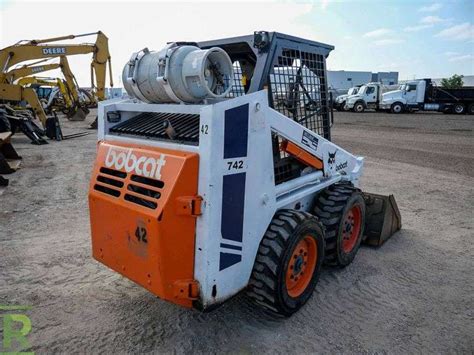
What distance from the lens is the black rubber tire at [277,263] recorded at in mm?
2709

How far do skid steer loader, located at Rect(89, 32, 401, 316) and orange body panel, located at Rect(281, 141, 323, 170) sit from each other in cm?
1

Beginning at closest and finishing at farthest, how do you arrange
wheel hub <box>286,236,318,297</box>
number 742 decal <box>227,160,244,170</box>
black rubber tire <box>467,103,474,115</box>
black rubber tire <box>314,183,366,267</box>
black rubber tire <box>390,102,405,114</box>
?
number 742 decal <box>227,160,244,170</box> → wheel hub <box>286,236,318,297</box> → black rubber tire <box>314,183,366,267</box> → black rubber tire <box>467,103,474,115</box> → black rubber tire <box>390,102,405,114</box>

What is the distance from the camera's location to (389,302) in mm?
3242

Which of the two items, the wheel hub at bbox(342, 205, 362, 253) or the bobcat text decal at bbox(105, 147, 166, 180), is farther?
the wheel hub at bbox(342, 205, 362, 253)

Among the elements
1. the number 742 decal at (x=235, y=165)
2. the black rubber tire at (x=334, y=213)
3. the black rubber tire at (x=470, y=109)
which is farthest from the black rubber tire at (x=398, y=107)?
the number 742 decal at (x=235, y=165)

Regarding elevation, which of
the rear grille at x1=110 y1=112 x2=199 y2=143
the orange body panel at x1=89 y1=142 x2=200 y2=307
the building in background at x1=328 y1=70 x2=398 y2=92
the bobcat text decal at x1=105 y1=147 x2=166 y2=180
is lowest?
the orange body panel at x1=89 y1=142 x2=200 y2=307

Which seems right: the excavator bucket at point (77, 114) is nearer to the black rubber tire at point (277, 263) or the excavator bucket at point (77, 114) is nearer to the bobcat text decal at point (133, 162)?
the bobcat text decal at point (133, 162)

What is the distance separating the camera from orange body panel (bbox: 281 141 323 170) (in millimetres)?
3113

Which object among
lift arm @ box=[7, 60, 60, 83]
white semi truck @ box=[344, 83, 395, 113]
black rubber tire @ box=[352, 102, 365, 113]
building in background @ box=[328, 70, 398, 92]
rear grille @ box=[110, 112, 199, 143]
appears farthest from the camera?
building in background @ box=[328, 70, 398, 92]

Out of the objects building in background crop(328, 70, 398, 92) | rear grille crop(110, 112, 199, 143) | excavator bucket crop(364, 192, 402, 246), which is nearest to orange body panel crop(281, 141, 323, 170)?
rear grille crop(110, 112, 199, 143)

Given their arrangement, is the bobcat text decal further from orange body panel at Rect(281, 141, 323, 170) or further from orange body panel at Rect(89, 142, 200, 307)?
orange body panel at Rect(281, 141, 323, 170)

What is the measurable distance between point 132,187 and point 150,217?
0.44m

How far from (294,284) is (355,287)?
30.2 inches

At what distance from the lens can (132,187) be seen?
8.66 ft
